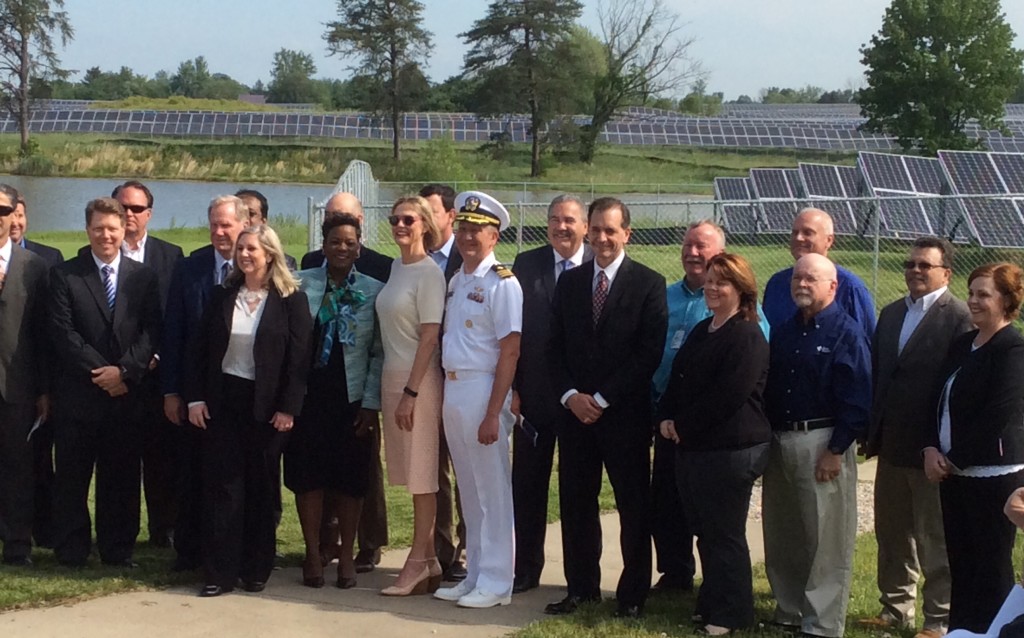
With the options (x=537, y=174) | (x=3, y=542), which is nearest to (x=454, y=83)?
(x=537, y=174)

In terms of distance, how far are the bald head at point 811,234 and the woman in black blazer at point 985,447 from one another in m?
1.15

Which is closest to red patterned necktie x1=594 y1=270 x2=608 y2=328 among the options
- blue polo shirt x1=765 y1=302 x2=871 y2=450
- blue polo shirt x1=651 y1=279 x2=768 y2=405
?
blue polo shirt x1=651 y1=279 x2=768 y2=405

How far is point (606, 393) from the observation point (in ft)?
20.2

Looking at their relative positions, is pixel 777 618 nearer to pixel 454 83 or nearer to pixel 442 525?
pixel 442 525

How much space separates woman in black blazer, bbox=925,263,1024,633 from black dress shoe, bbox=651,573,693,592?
1.55 meters

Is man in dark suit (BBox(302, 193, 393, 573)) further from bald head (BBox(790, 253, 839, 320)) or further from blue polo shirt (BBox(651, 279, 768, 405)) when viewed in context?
bald head (BBox(790, 253, 839, 320))

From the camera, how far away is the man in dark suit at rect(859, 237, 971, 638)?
238 inches

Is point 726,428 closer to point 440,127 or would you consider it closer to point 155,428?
point 155,428

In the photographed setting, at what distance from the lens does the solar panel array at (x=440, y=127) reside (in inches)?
2354

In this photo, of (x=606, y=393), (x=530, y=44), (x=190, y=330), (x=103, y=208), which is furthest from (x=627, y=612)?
(x=530, y=44)

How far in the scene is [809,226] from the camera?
21.8 ft

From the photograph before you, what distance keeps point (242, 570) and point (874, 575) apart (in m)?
3.54

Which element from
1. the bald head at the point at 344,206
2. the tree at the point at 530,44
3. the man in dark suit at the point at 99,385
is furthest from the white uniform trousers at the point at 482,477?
the tree at the point at 530,44

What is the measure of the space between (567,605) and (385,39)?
53.7 metres
